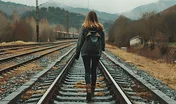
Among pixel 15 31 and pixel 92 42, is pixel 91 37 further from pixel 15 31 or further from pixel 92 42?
pixel 15 31

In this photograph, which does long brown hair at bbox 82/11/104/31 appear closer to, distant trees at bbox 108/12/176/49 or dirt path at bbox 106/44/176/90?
dirt path at bbox 106/44/176/90

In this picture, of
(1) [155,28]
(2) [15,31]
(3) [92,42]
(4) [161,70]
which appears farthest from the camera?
(2) [15,31]

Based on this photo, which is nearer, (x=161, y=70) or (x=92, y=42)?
(x=92, y=42)

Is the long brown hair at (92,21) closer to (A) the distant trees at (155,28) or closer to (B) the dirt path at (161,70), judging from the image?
(B) the dirt path at (161,70)

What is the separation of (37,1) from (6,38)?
1151cm

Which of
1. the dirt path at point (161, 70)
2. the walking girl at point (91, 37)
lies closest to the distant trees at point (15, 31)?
the dirt path at point (161, 70)

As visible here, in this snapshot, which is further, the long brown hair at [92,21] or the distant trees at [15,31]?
the distant trees at [15,31]

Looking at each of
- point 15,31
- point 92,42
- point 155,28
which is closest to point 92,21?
point 92,42

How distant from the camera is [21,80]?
10.5 m

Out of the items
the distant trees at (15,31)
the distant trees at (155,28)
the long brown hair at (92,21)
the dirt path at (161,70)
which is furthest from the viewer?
the distant trees at (15,31)

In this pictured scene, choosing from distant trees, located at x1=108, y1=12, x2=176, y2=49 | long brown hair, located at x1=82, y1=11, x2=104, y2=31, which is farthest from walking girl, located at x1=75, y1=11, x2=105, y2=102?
distant trees, located at x1=108, y1=12, x2=176, y2=49

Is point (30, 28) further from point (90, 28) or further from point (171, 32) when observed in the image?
point (90, 28)

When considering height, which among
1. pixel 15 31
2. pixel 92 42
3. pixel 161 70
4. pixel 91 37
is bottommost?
pixel 161 70

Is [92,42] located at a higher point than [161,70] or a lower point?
higher
